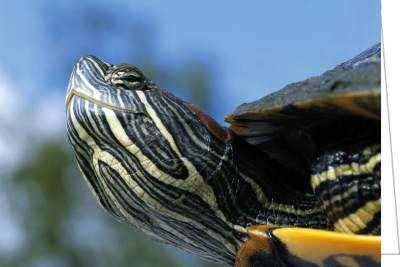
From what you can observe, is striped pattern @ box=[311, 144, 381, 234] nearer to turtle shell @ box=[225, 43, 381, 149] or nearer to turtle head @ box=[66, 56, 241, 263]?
turtle shell @ box=[225, 43, 381, 149]

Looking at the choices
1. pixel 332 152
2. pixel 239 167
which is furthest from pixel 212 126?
pixel 332 152

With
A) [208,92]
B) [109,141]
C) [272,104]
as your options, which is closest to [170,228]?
[109,141]

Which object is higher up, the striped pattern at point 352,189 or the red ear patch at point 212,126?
the red ear patch at point 212,126

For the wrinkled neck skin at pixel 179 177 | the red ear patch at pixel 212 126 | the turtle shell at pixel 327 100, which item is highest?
the turtle shell at pixel 327 100

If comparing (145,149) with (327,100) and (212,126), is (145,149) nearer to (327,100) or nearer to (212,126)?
(212,126)

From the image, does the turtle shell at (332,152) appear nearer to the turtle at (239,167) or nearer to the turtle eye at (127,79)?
the turtle at (239,167)

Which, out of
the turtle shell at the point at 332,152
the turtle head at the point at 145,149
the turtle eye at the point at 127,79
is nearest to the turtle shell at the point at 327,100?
the turtle shell at the point at 332,152

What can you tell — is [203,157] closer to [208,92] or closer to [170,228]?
[170,228]

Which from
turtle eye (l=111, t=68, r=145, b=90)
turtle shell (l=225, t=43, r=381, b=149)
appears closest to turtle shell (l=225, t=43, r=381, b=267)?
turtle shell (l=225, t=43, r=381, b=149)
